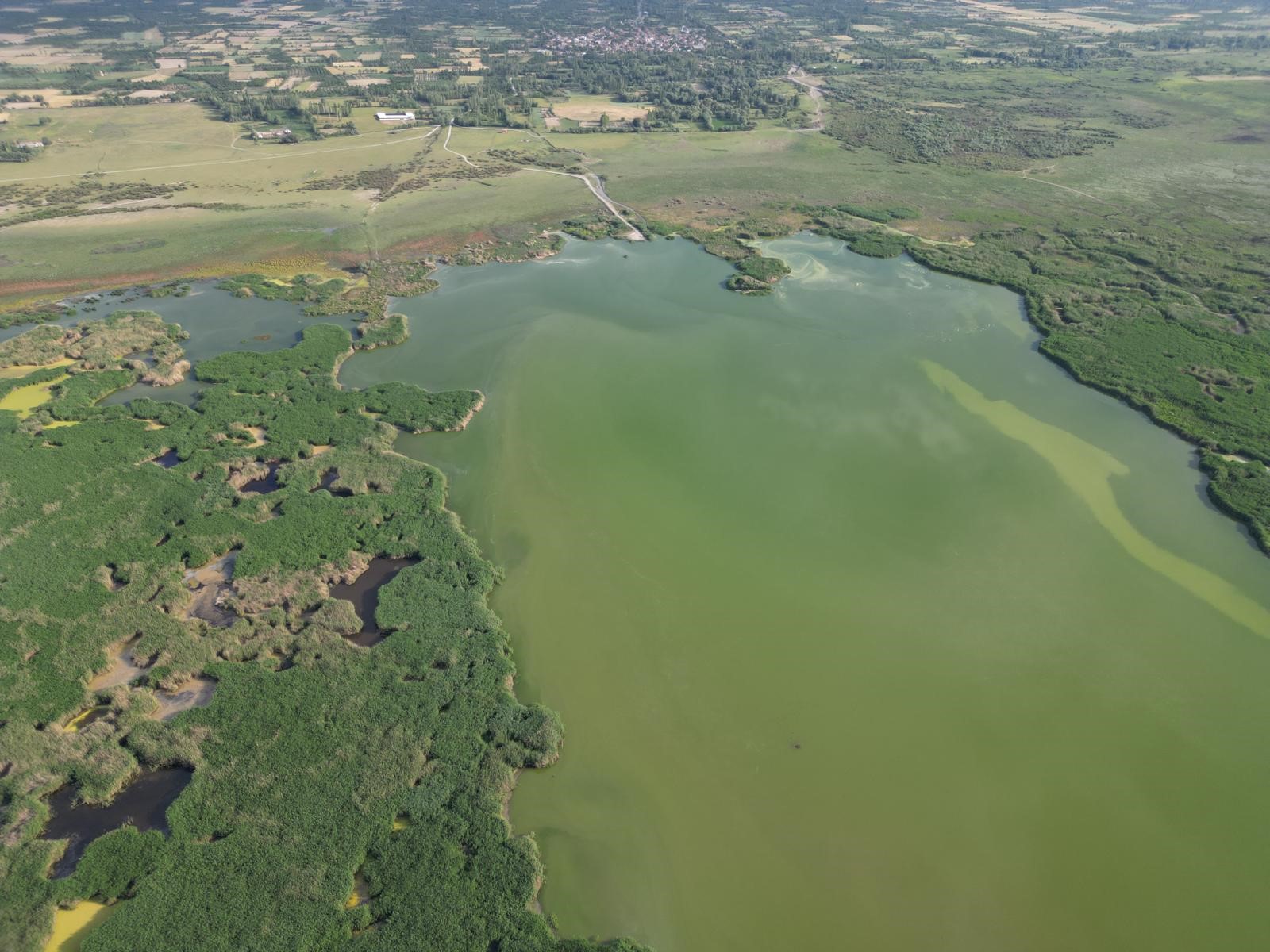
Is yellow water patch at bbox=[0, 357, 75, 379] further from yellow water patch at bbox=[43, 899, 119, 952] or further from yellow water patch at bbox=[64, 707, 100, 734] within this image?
yellow water patch at bbox=[43, 899, 119, 952]

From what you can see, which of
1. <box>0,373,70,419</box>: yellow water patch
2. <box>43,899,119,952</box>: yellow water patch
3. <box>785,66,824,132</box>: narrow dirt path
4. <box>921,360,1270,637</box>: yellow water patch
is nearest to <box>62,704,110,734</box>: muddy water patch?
<box>43,899,119,952</box>: yellow water patch

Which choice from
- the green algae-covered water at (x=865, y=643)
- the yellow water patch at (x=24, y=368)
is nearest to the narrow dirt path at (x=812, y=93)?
the green algae-covered water at (x=865, y=643)

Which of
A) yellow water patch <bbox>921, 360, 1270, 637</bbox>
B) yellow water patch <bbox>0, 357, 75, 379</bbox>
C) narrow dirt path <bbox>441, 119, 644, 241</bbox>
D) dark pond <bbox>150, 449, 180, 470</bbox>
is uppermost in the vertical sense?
narrow dirt path <bbox>441, 119, 644, 241</bbox>

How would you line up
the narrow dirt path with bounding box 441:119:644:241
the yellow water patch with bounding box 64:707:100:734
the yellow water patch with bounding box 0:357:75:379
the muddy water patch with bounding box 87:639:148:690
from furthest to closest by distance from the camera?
the narrow dirt path with bounding box 441:119:644:241
the yellow water patch with bounding box 0:357:75:379
the muddy water patch with bounding box 87:639:148:690
the yellow water patch with bounding box 64:707:100:734

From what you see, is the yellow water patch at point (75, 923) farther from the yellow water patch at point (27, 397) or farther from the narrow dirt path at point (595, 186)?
the narrow dirt path at point (595, 186)

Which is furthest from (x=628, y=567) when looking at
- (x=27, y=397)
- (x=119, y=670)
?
(x=27, y=397)

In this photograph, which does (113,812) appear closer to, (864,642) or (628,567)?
(628,567)

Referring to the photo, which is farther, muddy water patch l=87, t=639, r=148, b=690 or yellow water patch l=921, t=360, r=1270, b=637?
yellow water patch l=921, t=360, r=1270, b=637
